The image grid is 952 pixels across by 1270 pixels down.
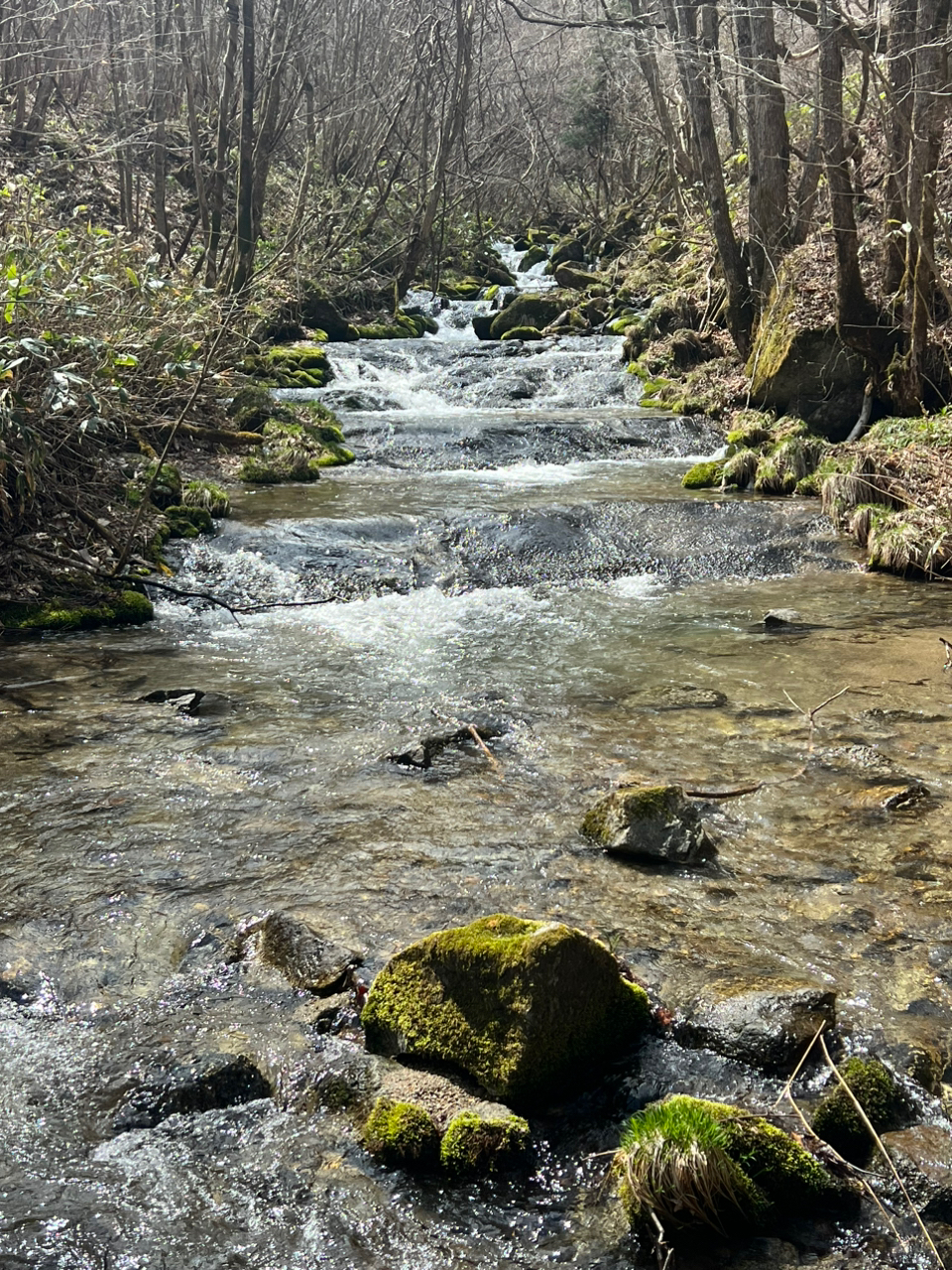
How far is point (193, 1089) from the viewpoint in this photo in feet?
10.3

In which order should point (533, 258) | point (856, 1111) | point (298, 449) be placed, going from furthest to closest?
point (533, 258)
point (298, 449)
point (856, 1111)

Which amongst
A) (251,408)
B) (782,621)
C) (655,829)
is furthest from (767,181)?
(655,829)

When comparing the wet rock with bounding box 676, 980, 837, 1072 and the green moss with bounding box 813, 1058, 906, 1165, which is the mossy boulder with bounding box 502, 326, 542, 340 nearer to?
the wet rock with bounding box 676, 980, 837, 1072

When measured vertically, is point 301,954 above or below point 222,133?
below

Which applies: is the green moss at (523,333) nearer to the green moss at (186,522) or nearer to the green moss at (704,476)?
the green moss at (704,476)

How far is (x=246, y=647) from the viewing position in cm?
786

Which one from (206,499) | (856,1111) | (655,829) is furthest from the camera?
(206,499)

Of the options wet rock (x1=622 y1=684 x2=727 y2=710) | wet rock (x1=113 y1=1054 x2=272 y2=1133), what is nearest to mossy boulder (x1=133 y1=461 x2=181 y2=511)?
wet rock (x1=622 y1=684 x2=727 y2=710)

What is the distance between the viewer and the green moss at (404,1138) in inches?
114

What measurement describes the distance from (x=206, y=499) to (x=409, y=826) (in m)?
6.95

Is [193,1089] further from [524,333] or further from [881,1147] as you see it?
[524,333]

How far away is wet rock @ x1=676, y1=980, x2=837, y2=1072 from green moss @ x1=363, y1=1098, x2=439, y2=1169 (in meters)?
0.89

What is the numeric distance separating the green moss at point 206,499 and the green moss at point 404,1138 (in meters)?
8.62

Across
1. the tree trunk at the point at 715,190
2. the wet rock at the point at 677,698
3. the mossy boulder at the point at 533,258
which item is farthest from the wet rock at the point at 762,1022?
the mossy boulder at the point at 533,258
